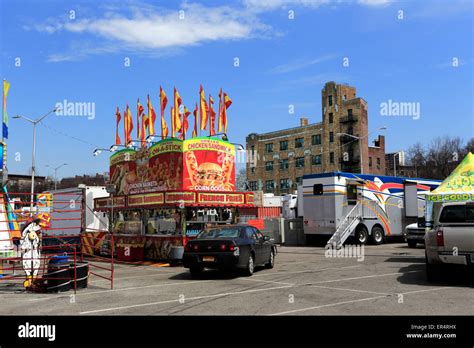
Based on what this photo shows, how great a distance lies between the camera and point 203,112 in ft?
72.5

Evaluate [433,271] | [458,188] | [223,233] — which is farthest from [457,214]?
[223,233]

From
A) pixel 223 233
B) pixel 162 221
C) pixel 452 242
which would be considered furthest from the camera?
pixel 162 221

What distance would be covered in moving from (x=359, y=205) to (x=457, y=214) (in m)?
→ 14.1

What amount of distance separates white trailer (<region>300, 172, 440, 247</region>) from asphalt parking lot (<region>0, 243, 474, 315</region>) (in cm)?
1018

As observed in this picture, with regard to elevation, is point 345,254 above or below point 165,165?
below

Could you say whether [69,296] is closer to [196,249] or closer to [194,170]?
[196,249]

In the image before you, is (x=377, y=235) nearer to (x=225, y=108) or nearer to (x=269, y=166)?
(x=225, y=108)

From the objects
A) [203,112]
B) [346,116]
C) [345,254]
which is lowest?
[345,254]

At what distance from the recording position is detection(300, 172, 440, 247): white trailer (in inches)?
1000

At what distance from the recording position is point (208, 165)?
20141 mm

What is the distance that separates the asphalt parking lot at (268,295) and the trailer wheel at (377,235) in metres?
11.6
